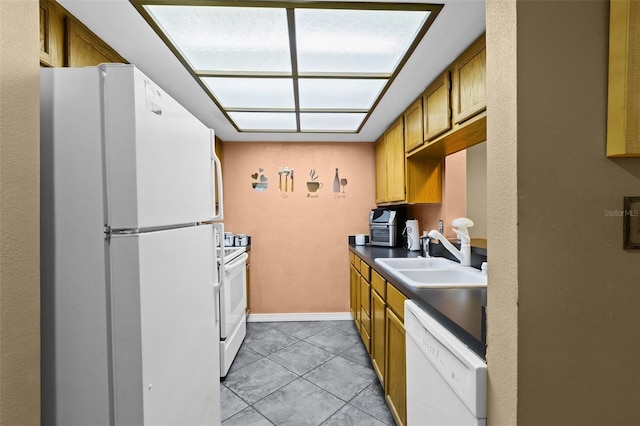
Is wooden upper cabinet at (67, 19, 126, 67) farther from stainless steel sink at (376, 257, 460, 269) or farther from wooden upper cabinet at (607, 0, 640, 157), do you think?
stainless steel sink at (376, 257, 460, 269)

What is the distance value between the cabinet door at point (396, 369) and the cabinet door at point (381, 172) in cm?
169

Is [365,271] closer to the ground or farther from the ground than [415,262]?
closer to the ground

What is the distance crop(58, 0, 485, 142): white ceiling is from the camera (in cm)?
127

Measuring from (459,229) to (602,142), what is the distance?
1.30 m

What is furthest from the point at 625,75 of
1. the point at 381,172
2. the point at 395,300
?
the point at 381,172

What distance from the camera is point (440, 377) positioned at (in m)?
0.95

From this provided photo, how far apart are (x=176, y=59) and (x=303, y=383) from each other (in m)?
2.43

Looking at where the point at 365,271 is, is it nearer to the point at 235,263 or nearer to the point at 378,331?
the point at 378,331

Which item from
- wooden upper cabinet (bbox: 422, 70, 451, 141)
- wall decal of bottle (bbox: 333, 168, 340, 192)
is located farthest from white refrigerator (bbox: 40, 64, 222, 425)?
wall decal of bottle (bbox: 333, 168, 340, 192)

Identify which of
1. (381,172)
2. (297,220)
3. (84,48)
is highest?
(84,48)

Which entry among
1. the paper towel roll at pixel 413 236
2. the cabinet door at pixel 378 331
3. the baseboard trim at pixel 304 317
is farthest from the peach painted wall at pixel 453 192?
the baseboard trim at pixel 304 317

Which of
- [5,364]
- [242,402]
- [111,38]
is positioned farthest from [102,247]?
[242,402]

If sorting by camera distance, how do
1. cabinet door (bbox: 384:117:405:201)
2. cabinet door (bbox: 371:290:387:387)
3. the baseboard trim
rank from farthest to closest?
the baseboard trim, cabinet door (bbox: 384:117:405:201), cabinet door (bbox: 371:290:387:387)

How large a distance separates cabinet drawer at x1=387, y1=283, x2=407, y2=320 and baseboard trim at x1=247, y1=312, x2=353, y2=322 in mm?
1946
